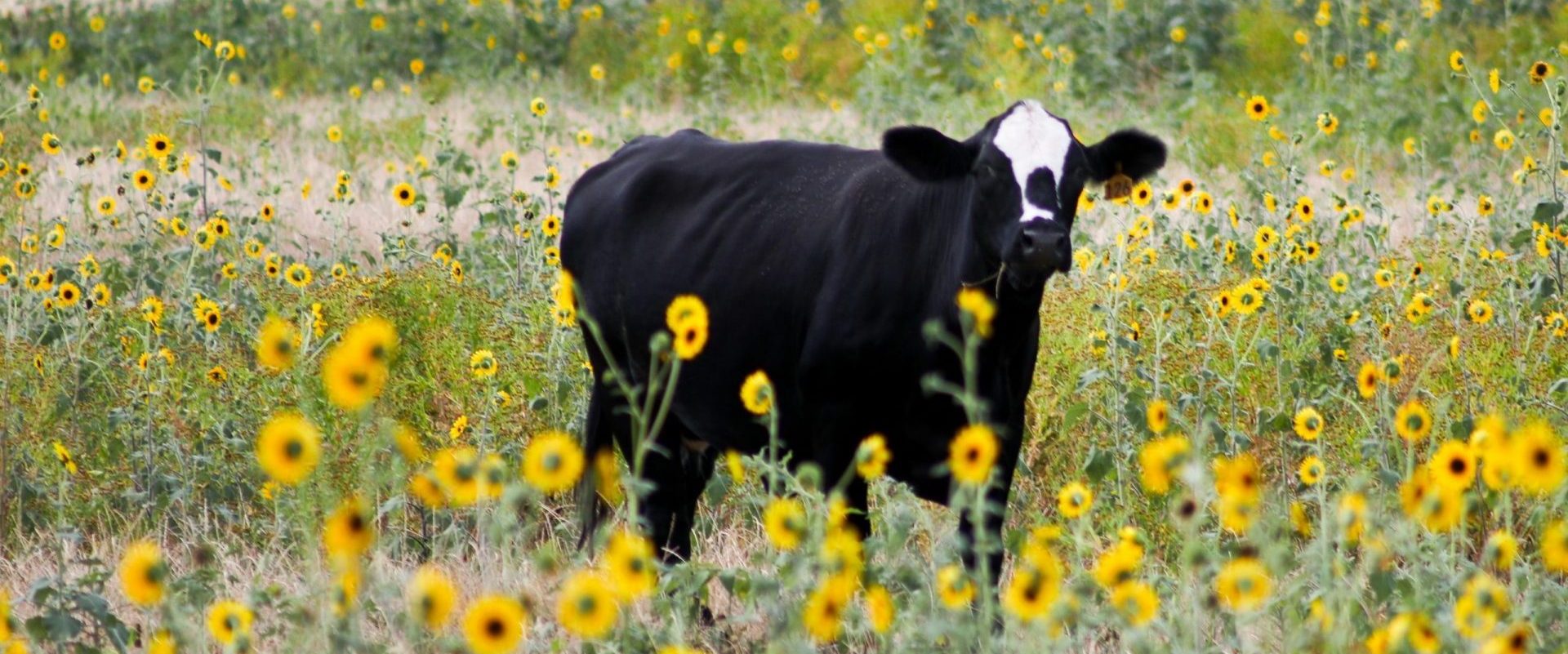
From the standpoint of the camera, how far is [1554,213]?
5102mm

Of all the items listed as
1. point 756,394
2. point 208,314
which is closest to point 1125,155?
point 756,394

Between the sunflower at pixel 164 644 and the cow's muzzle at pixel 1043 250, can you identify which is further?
the cow's muzzle at pixel 1043 250

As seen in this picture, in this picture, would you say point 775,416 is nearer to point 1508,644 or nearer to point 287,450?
point 287,450

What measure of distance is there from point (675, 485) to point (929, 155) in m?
1.36

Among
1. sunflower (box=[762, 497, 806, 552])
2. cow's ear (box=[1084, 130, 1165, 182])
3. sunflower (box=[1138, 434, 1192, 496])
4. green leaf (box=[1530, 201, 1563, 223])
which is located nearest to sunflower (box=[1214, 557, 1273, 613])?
sunflower (box=[1138, 434, 1192, 496])

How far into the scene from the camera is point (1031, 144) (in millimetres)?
3971

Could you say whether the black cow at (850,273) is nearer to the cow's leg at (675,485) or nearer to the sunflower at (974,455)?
the cow's leg at (675,485)

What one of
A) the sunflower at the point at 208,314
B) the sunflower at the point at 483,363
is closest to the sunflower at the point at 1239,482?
the sunflower at the point at 483,363

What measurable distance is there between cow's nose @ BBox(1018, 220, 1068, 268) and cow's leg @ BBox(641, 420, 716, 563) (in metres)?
1.55

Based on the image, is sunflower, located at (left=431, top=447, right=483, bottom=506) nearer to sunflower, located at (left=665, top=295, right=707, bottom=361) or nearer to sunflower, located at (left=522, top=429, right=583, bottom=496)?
sunflower, located at (left=522, top=429, right=583, bottom=496)

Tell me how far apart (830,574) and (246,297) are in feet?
13.8

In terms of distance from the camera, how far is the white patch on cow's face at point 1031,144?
12.9 ft

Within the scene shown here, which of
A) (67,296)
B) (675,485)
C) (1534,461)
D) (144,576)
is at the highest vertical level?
(1534,461)

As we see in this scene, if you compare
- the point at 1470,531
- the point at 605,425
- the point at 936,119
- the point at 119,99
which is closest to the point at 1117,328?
the point at 1470,531
